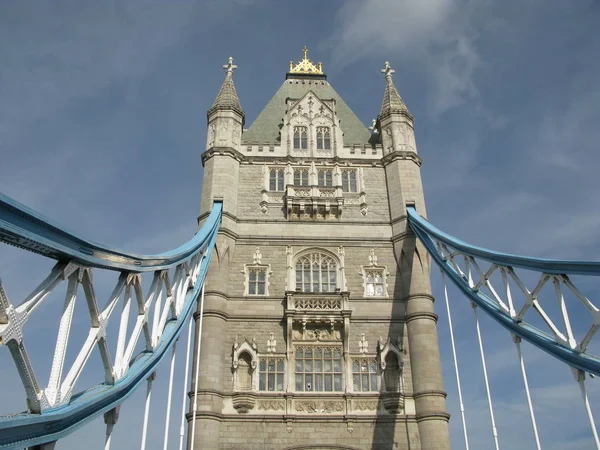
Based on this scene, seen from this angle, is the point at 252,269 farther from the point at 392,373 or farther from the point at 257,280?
the point at 392,373

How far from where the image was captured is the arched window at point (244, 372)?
1750 cm

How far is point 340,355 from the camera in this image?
18.2 metres

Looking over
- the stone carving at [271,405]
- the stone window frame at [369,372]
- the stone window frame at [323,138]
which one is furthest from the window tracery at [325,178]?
the stone carving at [271,405]

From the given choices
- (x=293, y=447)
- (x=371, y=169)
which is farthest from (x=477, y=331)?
(x=371, y=169)

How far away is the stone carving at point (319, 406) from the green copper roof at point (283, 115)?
11120 millimetres

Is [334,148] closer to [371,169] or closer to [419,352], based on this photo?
[371,169]

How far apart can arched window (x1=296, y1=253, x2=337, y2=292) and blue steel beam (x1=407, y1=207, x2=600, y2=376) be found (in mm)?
3463

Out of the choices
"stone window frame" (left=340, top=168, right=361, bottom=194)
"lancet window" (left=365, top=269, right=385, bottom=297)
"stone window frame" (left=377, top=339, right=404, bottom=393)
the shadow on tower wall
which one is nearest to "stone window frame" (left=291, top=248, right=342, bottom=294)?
"lancet window" (left=365, top=269, right=385, bottom=297)

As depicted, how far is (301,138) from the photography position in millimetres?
23438

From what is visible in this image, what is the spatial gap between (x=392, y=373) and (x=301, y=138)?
423 inches

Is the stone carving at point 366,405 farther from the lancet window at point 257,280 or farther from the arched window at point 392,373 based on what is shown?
the lancet window at point 257,280

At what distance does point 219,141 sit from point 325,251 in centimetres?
643

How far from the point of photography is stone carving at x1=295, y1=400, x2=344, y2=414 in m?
17.1

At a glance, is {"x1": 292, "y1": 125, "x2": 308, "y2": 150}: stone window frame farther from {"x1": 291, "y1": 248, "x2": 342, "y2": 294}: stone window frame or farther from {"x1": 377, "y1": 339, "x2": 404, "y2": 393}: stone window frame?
{"x1": 377, "y1": 339, "x2": 404, "y2": 393}: stone window frame
